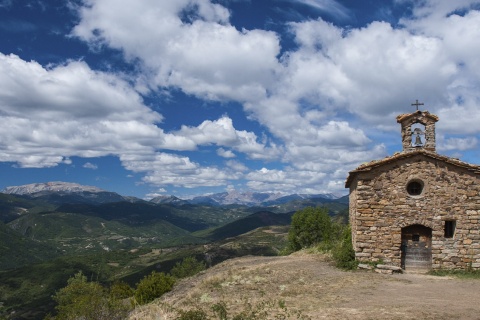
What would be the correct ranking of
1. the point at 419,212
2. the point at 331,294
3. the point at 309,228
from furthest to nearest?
the point at 309,228
the point at 419,212
the point at 331,294

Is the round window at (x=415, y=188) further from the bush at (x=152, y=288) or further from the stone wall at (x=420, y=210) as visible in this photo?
the bush at (x=152, y=288)

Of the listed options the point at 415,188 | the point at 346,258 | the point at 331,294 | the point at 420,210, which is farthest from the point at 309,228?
the point at 331,294

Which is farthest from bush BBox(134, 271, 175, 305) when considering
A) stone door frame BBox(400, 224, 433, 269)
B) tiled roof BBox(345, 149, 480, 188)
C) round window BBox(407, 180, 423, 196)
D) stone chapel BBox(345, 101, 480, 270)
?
round window BBox(407, 180, 423, 196)

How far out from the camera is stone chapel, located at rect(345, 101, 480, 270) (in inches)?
908

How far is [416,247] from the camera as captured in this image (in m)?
23.5

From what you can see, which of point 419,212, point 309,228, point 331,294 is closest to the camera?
point 331,294

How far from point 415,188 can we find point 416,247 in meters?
3.85

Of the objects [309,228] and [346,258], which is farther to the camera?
[309,228]

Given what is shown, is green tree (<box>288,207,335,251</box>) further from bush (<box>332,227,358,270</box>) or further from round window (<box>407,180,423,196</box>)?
round window (<box>407,180,423,196</box>)

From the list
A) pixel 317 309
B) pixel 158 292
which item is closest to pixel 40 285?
pixel 158 292

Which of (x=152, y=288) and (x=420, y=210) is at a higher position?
(x=420, y=210)

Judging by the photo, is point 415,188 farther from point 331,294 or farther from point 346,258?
point 331,294

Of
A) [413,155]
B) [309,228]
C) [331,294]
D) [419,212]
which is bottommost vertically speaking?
[331,294]

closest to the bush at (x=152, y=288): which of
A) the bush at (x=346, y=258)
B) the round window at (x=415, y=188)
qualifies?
the bush at (x=346, y=258)
